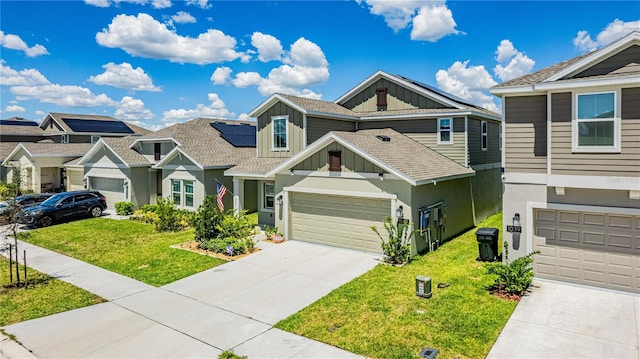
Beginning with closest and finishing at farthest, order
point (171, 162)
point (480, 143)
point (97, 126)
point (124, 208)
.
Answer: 1. point (480, 143)
2. point (171, 162)
3. point (124, 208)
4. point (97, 126)

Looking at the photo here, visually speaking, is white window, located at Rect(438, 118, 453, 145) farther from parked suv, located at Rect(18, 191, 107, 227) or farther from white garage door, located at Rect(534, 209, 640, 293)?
parked suv, located at Rect(18, 191, 107, 227)

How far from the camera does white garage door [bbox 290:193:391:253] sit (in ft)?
44.7

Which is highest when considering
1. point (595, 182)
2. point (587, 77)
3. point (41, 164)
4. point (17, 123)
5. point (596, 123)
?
point (17, 123)

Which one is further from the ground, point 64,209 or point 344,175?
point 344,175

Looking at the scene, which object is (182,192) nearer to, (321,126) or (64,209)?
(64,209)

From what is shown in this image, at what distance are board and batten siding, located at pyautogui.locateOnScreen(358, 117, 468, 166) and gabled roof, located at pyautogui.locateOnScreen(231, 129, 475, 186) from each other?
29 cm

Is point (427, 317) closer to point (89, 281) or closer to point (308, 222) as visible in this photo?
point (308, 222)

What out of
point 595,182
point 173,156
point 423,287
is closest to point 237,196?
point 173,156

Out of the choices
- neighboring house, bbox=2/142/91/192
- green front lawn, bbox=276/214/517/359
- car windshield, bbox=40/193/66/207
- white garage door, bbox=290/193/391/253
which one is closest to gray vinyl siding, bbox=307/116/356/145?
white garage door, bbox=290/193/391/253

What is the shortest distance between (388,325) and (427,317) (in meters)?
0.93

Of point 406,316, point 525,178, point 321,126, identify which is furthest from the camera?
point 321,126

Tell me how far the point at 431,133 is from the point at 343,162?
6.45 meters

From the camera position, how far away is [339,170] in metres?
14.0

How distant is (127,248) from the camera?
15.1 metres
